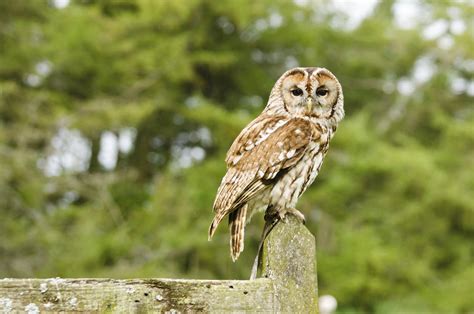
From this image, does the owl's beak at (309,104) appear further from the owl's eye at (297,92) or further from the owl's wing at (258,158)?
the owl's wing at (258,158)

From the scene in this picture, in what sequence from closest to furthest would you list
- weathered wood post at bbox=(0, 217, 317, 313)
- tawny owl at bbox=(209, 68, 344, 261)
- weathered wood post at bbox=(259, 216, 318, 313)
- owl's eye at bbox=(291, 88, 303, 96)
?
1. weathered wood post at bbox=(0, 217, 317, 313)
2. weathered wood post at bbox=(259, 216, 318, 313)
3. tawny owl at bbox=(209, 68, 344, 261)
4. owl's eye at bbox=(291, 88, 303, 96)

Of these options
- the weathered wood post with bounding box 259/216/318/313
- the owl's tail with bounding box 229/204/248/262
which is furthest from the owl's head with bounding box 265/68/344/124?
the weathered wood post with bounding box 259/216/318/313

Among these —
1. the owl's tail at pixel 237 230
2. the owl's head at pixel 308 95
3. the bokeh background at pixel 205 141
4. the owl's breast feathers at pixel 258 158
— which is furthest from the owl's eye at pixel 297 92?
the bokeh background at pixel 205 141

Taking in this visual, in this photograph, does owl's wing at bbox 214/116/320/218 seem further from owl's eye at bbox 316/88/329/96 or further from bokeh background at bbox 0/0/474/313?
bokeh background at bbox 0/0/474/313

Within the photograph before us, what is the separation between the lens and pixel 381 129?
16875 mm

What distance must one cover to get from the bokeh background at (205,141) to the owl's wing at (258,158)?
26.2 feet

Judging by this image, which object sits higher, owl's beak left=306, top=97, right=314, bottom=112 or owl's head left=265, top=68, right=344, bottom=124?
owl's head left=265, top=68, right=344, bottom=124

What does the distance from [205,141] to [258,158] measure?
12.0 m

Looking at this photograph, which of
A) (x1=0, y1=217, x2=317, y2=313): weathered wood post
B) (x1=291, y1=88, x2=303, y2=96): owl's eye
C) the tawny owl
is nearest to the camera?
(x1=0, y1=217, x2=317, y2=313): weathered wood post

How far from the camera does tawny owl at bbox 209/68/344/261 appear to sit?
3340mm

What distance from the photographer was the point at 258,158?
343cm

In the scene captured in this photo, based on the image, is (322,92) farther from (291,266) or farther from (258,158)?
(291,266)

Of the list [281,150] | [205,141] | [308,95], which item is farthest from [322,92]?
[205,141]

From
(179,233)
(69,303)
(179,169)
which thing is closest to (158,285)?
(69,303)
